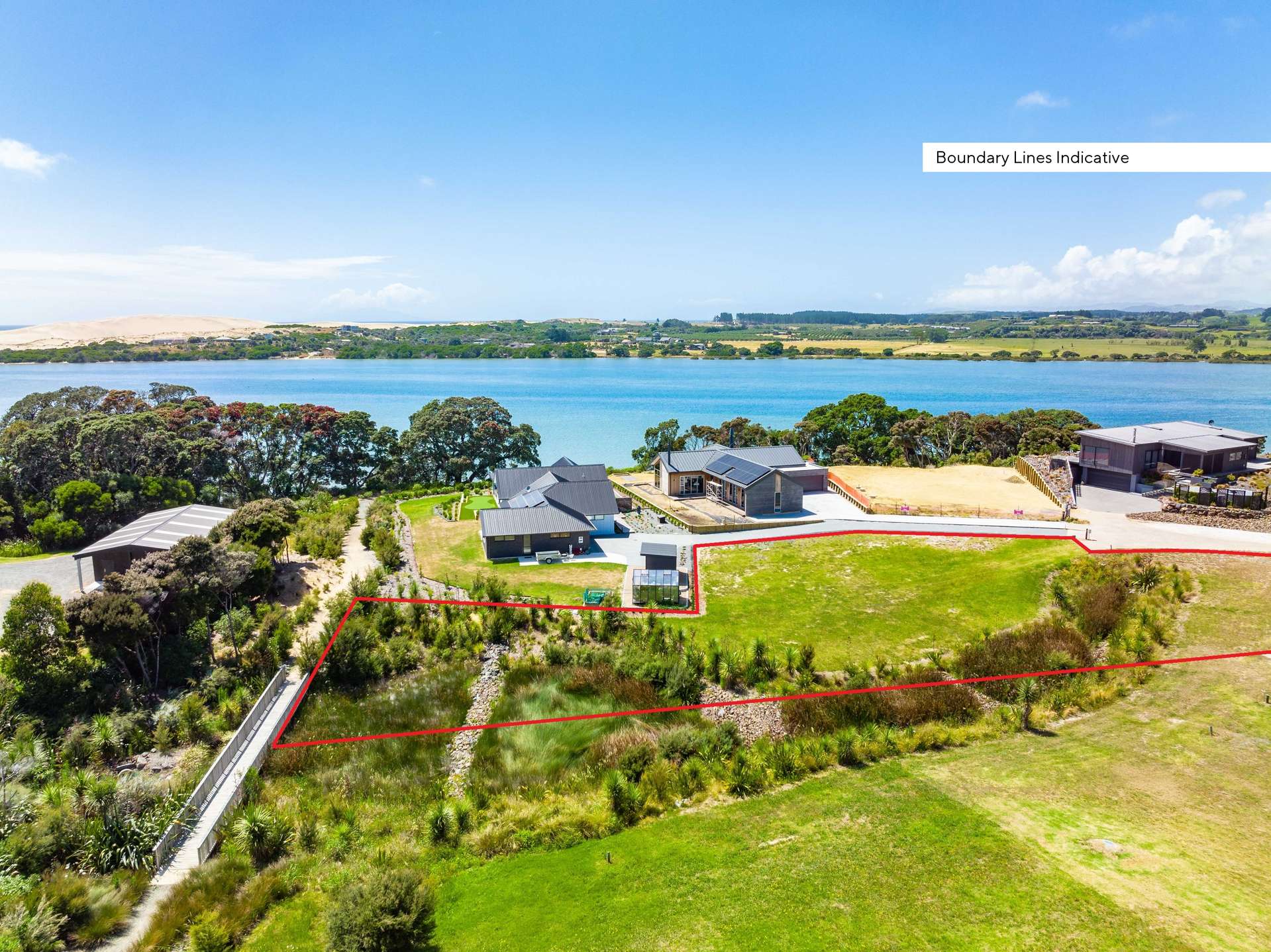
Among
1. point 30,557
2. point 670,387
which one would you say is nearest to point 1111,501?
point 30,557

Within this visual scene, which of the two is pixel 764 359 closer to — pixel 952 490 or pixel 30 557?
pixel 952 490

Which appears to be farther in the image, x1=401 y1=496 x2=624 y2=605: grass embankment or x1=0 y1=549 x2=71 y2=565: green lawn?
x1=0 y1=549 x2=71 y2=565: green lawn

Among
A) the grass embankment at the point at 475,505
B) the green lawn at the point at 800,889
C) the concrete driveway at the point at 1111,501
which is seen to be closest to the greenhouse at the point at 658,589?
the green lawn at the point at 800,889

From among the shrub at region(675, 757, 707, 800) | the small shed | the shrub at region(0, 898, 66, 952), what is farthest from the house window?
the shrub at region(0, 898, 66, 952)

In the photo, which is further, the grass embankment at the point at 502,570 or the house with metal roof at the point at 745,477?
the house with metal roof at the point at 745,477

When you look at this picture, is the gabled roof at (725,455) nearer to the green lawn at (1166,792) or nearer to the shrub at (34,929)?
the green lawn at (1166,792)

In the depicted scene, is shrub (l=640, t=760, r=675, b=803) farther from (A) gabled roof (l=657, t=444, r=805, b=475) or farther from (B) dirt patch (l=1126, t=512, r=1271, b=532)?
(B) dirt patch (l=1126, t=512, r=1271, b=532)

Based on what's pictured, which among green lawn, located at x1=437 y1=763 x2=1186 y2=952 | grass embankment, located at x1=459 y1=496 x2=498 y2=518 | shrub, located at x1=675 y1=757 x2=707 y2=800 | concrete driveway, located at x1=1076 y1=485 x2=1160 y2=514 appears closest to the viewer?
green lawn, located at x1=437 y1=763 x2=1186 y2=952

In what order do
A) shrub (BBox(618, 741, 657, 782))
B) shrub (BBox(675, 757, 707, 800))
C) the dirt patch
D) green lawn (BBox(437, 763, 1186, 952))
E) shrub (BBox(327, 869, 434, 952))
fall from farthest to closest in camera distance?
the dirt patch < shrub (BBox(618, 741, 657, 782)) < shrub (BBox(675, 757, 707, 800)) < green lawn (BBox(437, 763, 1186, 952)) < shrub (BBox(327, 869, 434, 952))
